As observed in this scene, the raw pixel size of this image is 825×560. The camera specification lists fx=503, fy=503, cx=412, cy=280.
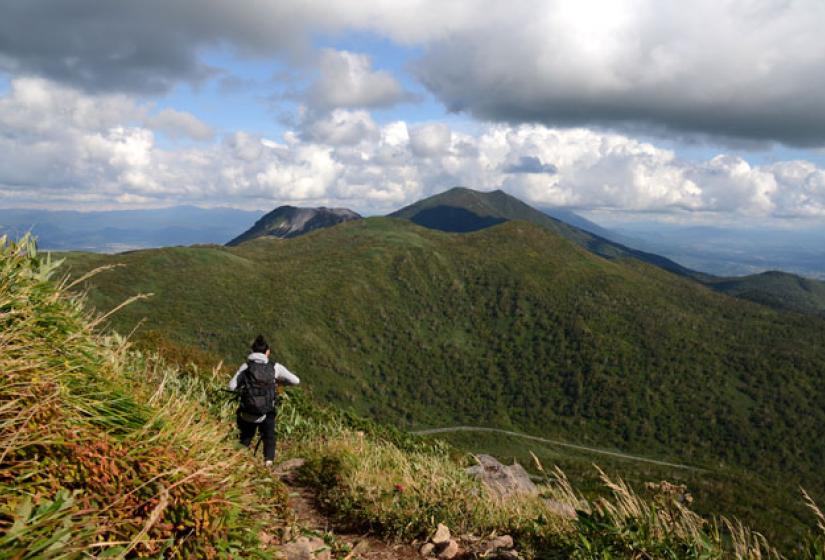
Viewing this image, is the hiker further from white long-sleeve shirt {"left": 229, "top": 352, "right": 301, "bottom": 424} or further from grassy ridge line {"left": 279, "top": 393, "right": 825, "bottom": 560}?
grassy ridge line {"left": 279, "top": 393, "right": 825, "bottom": 560}

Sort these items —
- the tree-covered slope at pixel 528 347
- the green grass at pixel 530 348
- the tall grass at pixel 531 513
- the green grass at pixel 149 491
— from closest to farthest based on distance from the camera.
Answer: the green grass at pixel 149 491 < the tall grass at pixel 531 513 < the green grass at pixel 530 348 < the tree-covered slope at pixel 528 347

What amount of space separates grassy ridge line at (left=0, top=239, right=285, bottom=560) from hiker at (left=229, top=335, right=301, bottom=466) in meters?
4.08

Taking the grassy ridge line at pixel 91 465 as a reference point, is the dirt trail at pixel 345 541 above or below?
below

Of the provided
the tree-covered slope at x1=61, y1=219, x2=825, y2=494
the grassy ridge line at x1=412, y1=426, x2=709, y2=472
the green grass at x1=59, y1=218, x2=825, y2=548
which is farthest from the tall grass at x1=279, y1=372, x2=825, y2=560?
the grassy ridge line at x1=412, y1=426, x2=709, y2=472

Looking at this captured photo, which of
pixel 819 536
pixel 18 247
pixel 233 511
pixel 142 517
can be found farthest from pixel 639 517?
pixel 18 247

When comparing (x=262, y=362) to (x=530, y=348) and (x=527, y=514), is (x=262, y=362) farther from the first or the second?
(x=530, y=348)

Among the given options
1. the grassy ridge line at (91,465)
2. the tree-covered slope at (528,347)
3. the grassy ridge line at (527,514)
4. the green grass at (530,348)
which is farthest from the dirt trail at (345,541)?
the tree-covered slope at (528,347)

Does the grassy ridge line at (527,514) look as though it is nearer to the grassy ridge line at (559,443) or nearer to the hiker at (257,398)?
the hiker at (257,398)

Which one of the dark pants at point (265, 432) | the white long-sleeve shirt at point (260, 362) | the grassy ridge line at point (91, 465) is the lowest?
the dark pants at point (265, 432)

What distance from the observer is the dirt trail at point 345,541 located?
4859 mm

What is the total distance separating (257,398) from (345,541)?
3.47m

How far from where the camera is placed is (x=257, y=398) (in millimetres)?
8234

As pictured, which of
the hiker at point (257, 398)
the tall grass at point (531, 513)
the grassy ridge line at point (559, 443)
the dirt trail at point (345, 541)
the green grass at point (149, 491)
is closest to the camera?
the green grass at point (149, 491)

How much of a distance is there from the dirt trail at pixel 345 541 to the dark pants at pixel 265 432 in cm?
197
